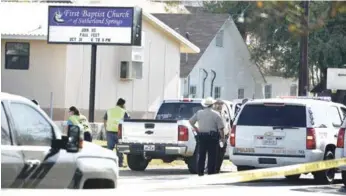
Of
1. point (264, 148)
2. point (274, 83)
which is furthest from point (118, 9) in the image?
point (274, 83)

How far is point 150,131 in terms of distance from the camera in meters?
20.9

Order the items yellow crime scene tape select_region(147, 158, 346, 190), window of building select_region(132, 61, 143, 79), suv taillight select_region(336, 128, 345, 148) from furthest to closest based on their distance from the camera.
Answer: window of building select_region(132, 61, 143, 79) < suv taillight select_region(336, 128, 345, 148) < yellow crime scene tape select_region(147, 158, 346, 190)

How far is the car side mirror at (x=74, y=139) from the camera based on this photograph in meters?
9.45

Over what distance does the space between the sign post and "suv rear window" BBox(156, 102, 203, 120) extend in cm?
735

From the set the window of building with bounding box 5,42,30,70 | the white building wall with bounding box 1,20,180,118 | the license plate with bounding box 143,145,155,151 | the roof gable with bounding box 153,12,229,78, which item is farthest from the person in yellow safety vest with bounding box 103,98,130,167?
the roof gable with bounding box 153,12,229,78

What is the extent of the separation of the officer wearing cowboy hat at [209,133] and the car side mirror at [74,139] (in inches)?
344

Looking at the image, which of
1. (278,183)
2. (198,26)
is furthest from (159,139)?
(198,26)

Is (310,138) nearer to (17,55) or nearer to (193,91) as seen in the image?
(17,55)

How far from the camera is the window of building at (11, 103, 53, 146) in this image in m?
9.12

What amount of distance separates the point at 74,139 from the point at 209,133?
892 centimetres

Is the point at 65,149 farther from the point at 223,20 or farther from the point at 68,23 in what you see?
the point at 223,20

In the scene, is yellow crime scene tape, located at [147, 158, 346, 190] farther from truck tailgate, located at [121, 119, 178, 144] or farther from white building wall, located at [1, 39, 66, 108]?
white building wall, located at [1, 39, 66, 108]

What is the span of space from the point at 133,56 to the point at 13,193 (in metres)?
27.5

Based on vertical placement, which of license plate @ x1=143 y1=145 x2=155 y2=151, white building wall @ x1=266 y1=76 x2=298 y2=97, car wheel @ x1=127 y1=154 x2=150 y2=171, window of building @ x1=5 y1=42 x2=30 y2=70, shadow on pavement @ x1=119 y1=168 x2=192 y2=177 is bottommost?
shadow on pavement @ x1=119 y1=168 x2=192 y2=177
